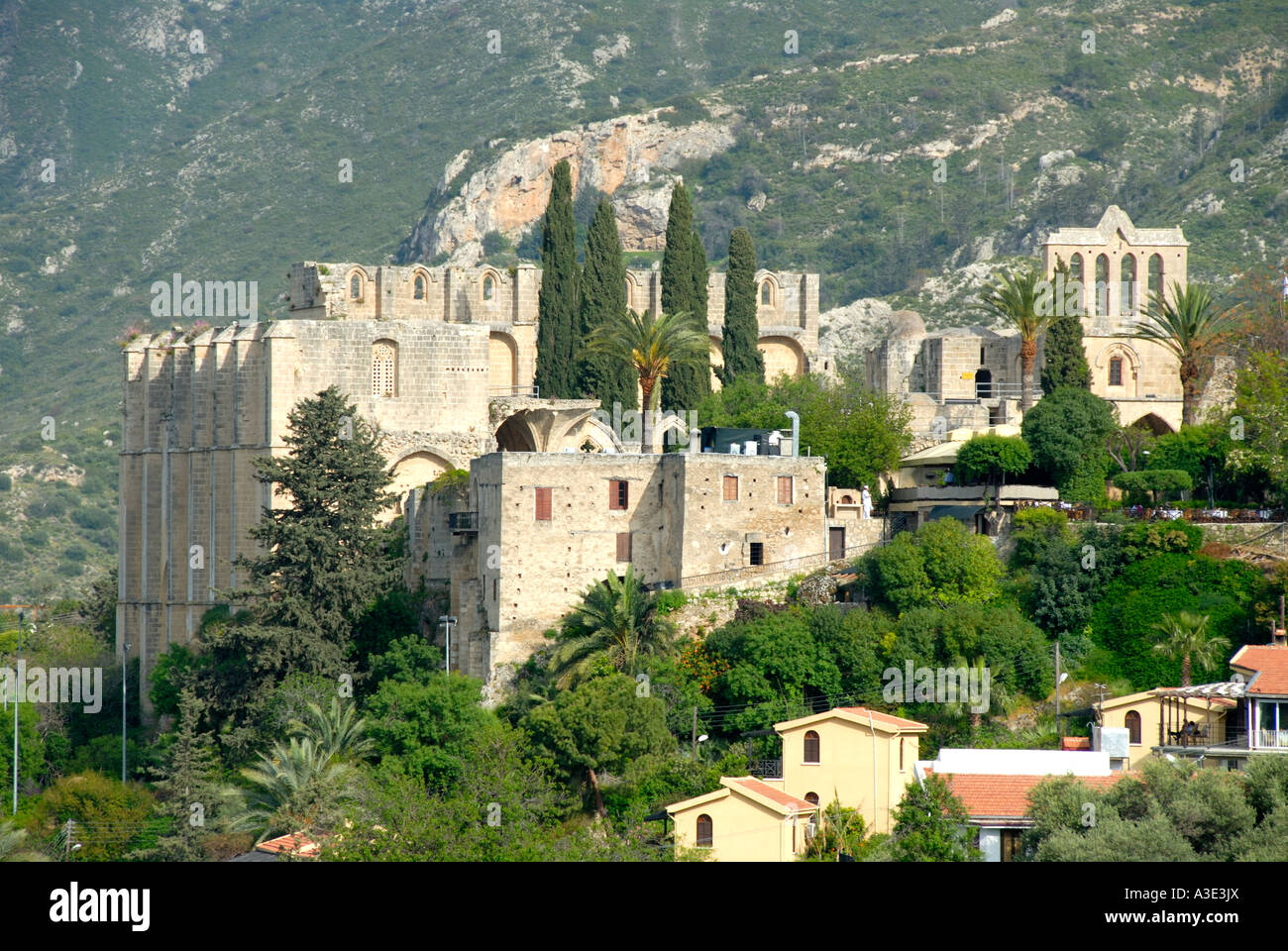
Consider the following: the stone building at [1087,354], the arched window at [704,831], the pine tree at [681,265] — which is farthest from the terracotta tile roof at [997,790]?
the pine tree at [681,265]

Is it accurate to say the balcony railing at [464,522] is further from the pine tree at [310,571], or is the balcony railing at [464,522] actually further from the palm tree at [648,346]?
the palm tree at [648,346]

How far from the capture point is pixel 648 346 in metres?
60.3

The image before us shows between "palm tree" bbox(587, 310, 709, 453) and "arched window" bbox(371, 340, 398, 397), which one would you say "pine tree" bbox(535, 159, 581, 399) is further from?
"arched window" bbox(371, 340, 398, 397)

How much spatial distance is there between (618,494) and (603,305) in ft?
52.3

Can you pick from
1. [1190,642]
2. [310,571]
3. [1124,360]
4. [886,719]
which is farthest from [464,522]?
[1124,360]

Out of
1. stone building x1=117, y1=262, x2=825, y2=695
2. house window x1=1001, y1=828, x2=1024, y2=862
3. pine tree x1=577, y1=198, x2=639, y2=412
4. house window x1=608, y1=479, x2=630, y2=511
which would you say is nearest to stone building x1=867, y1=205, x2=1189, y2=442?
stone building x1=117, y1=262, x2=825, y2=695

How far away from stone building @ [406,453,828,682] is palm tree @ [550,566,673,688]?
5.30 ft

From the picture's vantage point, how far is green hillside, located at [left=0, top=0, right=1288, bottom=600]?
13688 cm

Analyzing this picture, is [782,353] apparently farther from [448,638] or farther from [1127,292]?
[448,638]
